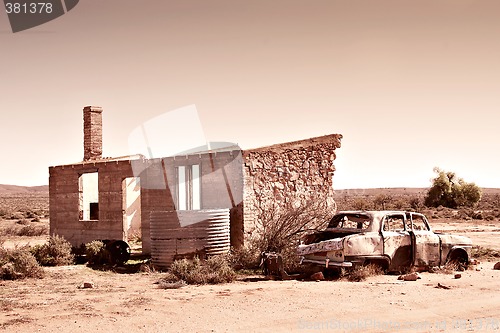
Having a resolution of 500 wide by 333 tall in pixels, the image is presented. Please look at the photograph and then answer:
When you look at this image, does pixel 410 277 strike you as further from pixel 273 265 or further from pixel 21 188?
pixel 21 188

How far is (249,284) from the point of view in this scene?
12664 millimetres

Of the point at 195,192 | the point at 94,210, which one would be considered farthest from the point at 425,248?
the point at 94,210

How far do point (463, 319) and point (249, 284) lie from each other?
488 cm

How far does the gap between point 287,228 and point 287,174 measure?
252cm

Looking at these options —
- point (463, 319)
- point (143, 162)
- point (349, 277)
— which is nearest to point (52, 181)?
point (143, 162)

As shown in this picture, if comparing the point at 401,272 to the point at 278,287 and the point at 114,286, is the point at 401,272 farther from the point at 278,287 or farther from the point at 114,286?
the point at 114,286

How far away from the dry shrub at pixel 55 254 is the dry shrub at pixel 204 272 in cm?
540

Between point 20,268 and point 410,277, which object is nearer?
point 410,277

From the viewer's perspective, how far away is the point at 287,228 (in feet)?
49.2

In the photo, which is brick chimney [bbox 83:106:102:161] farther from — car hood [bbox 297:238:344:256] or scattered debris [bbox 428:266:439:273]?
scattered debris [bbox 428:266:439:273]

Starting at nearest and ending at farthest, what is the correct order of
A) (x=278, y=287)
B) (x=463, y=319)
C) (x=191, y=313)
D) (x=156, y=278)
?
1. (x=463, y=319)
2. (x=191, y=313)
3. (x=278, y=287)
4. (x=156, y=278)

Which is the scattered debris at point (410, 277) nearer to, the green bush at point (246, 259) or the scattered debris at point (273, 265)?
the scattered debris at point (273, 265)

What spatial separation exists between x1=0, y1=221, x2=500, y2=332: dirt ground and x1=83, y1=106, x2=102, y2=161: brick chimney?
1132 centimetres

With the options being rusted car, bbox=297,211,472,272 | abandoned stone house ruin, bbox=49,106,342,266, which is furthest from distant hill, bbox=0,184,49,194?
rusted car, bbox=297,211,472,272
